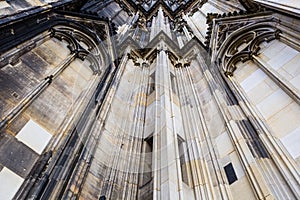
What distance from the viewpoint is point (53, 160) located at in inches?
170

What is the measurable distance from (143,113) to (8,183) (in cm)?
339

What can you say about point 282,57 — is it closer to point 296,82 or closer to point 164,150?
point 296,82

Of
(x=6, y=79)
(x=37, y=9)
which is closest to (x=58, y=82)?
(x=6, y=79)

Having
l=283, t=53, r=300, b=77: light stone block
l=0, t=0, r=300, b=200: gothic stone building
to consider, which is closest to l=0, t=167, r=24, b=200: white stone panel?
l=0, t=0, r=300, b=200: gothic stone building

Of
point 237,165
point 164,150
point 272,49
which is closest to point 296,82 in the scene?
point 272,49

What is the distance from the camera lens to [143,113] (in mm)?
6410

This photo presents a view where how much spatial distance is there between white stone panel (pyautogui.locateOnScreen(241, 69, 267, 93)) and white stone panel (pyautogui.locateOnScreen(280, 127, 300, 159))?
2050mm

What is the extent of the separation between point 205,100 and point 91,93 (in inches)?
119

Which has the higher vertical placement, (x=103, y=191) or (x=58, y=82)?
(x=58, y=82)

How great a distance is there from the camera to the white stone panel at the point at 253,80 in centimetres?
640

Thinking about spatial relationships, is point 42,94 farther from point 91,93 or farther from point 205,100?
point 205,100

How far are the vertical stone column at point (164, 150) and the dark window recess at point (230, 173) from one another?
101 cm

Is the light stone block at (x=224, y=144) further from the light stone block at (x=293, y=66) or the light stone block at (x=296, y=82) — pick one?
the light stone block at (x=293, y=66)

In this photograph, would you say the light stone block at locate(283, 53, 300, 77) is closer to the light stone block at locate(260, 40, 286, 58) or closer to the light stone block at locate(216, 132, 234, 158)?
the light stone block at locate(260, 40, 286, 58)
